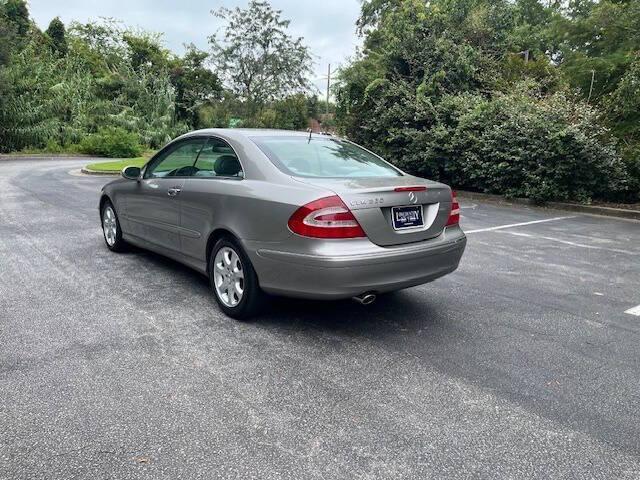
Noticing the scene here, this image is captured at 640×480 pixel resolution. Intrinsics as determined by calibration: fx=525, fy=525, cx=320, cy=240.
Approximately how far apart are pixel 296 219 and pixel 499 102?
11304mm

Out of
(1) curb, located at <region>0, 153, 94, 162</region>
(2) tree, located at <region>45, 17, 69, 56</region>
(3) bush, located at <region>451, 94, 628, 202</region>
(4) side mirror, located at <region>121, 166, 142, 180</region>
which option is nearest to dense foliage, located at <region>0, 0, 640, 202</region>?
(3) bush, located at <region>451, 94, 628, 202</region>

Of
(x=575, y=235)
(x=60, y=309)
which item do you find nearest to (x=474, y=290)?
(x=60, y=309)

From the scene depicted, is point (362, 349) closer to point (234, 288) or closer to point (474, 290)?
point (234, 288)

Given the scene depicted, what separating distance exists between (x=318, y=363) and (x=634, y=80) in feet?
37.6

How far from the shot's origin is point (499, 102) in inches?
526

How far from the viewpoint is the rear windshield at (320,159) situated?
4.23 m

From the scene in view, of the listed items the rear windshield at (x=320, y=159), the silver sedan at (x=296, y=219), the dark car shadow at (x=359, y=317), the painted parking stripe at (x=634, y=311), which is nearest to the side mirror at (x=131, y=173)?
the silver sedan at (x=296, y=219)

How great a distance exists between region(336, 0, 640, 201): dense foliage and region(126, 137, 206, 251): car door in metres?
9.33

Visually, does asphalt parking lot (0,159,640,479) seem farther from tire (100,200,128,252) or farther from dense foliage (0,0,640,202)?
dense foliage (0,0,640,202)

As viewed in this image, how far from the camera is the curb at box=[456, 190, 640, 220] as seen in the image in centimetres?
1095

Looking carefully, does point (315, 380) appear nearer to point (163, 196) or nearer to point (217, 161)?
point (217, 161)

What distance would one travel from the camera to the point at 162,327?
158 inches

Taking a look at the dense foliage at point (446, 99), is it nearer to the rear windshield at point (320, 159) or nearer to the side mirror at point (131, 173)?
the rear windshield at point (320, 159)

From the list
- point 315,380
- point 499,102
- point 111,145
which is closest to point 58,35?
point 111,145
